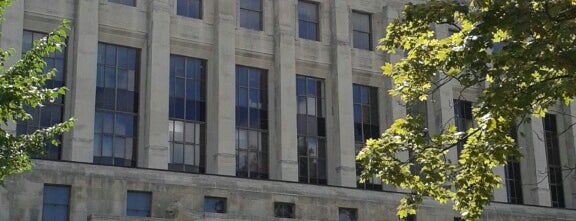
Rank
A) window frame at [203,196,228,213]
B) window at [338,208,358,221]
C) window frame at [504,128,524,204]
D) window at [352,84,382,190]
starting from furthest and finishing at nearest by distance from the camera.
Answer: window frame at [504,128,524,204]
window at [352,84,382,190]
window at [338,208,358,221]
window frame at [203,196,228,213]

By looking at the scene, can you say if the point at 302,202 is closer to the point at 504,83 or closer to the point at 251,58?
the point at 251,58

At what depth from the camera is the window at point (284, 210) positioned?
1578 inches

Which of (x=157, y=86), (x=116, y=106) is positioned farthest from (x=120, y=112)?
(x=157, y=86)

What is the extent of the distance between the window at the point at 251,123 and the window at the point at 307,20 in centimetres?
360

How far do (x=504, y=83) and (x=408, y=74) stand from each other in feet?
8.75

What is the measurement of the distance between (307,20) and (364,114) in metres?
6.12

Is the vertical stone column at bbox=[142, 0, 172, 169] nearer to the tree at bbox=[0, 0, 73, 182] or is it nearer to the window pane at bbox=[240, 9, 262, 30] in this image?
the window pane at bbox=[240, 9, 262, 30]

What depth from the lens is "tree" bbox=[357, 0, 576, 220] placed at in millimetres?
13164

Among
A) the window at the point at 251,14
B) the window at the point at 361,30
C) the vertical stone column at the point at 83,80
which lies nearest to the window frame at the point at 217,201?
the vertical stone column at the point at 83,80

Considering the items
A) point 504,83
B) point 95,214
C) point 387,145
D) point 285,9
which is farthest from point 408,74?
point 285,9

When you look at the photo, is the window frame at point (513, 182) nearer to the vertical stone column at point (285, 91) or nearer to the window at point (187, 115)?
the vertical stone column at point (285, 91)

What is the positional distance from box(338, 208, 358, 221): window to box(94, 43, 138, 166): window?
10.9 meters

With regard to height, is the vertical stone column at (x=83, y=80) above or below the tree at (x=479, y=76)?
above

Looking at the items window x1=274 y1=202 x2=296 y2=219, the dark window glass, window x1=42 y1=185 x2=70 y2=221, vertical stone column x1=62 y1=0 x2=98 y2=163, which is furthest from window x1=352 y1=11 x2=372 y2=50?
window x1=42 y1=185 x2=70 y2=221
